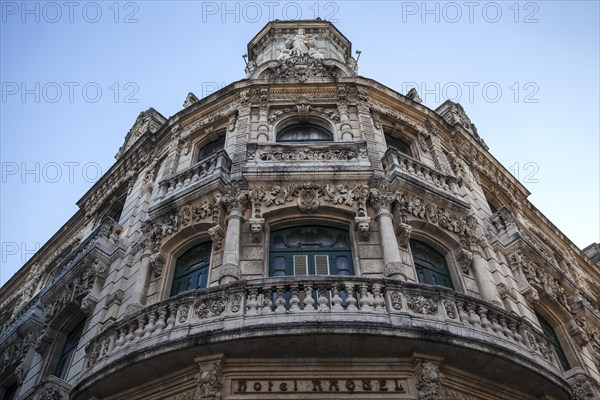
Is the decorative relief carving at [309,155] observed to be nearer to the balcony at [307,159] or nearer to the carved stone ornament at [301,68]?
the balcony at [307,159]

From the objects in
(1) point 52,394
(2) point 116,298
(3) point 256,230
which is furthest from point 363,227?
(1) point 52,394

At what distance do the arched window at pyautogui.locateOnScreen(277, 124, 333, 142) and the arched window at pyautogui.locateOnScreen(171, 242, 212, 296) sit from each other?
179 inches

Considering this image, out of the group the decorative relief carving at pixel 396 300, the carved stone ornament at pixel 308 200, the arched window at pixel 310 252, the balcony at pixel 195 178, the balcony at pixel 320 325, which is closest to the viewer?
the balcony at pixel 320 325

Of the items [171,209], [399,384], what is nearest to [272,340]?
[399,384]

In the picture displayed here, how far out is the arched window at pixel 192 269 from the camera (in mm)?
13062

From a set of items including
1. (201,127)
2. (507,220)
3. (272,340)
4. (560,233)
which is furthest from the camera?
(560,233)

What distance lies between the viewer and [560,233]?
2295cm

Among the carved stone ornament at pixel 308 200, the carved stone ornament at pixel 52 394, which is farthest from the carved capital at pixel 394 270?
the carved stone ornament at pixel 52 394

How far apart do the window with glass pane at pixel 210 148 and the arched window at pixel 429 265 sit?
7499mm

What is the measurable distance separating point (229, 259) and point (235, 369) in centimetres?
290

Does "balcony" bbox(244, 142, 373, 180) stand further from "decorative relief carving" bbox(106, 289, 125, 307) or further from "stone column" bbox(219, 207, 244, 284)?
"decorative relief carving" bbox(106, 289, 125, 307)

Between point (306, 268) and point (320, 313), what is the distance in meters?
2.58

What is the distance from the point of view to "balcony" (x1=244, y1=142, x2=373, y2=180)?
13.9 m

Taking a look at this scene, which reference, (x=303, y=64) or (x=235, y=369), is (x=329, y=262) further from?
(x=303, y=64)
